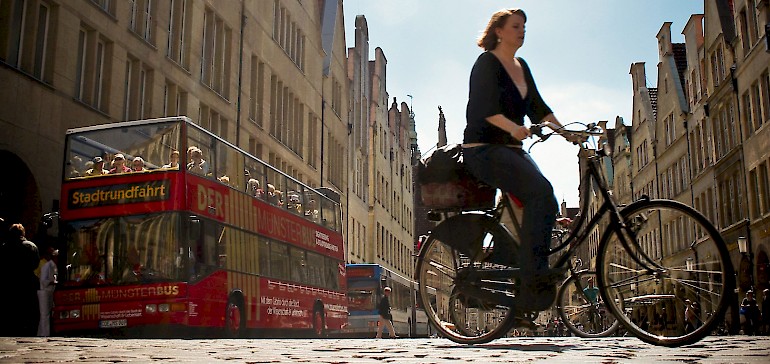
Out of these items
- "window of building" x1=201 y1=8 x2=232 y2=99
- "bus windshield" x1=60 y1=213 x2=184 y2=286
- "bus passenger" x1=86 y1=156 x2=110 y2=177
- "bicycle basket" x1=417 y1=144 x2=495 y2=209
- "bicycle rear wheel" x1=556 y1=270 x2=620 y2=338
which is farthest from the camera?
"window of building" x1=201 y1=8 x2=232 y2=99

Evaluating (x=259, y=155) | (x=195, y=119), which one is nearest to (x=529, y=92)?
(x=195, y=119)

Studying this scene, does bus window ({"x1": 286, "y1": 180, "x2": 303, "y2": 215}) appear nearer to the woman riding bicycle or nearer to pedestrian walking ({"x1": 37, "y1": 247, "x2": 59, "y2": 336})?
pedestrian walking ({"x1": 37, "y1": 247, "x2": 59, "y2": 336})

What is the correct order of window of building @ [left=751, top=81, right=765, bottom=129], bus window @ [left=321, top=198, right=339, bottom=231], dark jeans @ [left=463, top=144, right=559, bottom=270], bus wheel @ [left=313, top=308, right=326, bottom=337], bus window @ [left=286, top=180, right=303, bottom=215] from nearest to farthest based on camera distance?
dark jeans @ [left=463, top=144, right=559, bottom=270]
bus window @ [left=286, top=180, right=303, bottom=215]
bus wheel @ [left=313, top=308, right=326, bottom=337]
bus window @ [left=321, top=198, right=339, bottom=231]
window of building @ [left=751, top=81, right=765, bottom=129]

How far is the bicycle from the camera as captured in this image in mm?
5500

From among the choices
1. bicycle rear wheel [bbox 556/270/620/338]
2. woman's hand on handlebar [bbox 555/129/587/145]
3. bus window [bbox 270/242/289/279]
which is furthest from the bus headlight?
woman's hand on handlebar [bbox 555/129/587/145]

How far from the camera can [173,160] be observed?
16.5 metres

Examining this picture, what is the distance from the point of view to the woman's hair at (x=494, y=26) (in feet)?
20.9

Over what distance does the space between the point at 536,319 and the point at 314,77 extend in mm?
41016

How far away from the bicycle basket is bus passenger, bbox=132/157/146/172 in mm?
11411

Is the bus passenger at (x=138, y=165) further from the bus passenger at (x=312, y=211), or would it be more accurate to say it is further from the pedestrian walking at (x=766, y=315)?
the pedestrian walking at (x=766, y=315)

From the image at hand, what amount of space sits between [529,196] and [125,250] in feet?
40.2

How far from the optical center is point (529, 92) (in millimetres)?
6523

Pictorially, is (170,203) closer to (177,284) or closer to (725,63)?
(177,284)

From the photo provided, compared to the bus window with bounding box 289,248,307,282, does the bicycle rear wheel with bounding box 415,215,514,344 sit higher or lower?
lower
